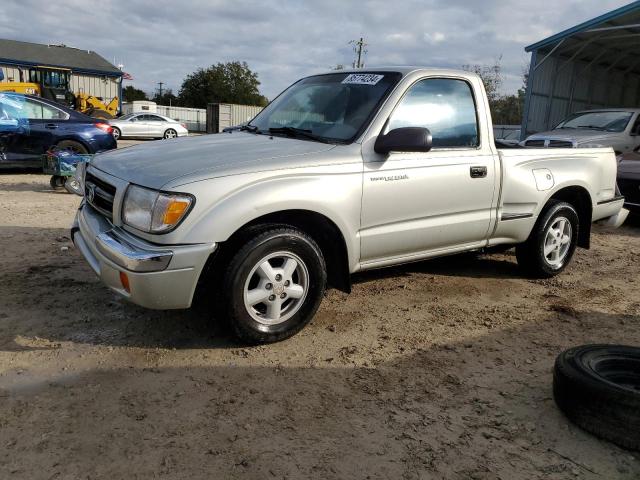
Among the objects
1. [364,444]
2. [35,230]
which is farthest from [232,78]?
[364,444]

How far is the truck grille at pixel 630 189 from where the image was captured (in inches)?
309

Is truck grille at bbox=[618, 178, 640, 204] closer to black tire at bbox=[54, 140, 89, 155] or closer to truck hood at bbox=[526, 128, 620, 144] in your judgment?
truck hood at bbox=[526, 128, 620, 144]

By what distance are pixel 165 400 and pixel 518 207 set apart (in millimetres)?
3330

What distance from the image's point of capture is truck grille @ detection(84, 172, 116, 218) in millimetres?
3369

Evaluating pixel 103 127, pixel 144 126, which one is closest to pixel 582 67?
pixel 103 127

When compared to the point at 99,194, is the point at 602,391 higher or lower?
lower

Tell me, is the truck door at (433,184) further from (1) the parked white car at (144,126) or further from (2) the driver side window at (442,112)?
(1) the parked white car at (144,126)

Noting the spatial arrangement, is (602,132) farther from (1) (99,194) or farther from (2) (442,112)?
(1) (99,194)

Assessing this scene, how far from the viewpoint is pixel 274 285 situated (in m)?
3.32

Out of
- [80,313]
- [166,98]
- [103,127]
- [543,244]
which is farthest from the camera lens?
[166,98]

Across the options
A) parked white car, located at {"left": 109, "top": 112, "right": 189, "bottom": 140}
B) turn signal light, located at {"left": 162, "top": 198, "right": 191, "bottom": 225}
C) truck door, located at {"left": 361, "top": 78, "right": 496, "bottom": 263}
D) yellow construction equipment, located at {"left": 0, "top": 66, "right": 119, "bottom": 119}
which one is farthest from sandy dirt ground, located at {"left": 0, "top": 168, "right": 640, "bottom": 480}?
yellow construction equipment, located at {"left": 0, "top": 66, "right": 119, "bottom": 119}

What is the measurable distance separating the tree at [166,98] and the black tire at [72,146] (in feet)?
211

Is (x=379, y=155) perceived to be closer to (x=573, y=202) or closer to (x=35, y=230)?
(x=573, y=202)

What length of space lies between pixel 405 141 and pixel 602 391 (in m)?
1.87
